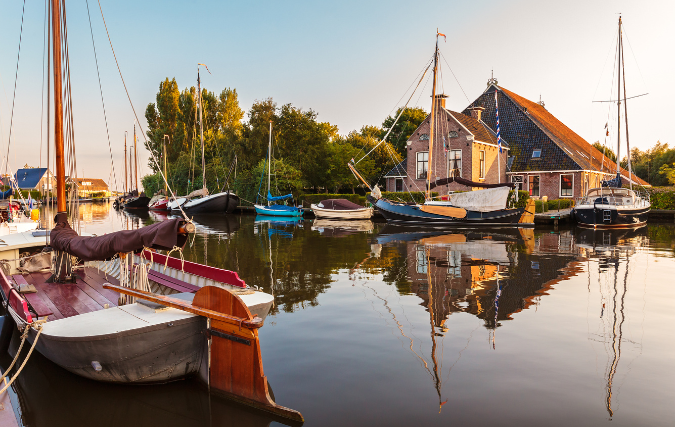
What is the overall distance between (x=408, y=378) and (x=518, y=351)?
Result: 1999mm

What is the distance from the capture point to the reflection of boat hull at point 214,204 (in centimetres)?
4218

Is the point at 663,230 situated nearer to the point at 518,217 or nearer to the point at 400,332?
the point at 518,217

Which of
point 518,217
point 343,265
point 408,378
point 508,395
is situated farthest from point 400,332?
point 518,217

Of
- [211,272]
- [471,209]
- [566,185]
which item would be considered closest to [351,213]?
[471,209]

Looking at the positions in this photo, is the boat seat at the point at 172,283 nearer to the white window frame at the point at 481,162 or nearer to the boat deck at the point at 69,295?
the boat deck at the point at 69,295

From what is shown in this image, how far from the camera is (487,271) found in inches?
507

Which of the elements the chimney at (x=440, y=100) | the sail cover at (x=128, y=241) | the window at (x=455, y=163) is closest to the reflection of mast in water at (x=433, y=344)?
the sail cover at (x=128, y=241)

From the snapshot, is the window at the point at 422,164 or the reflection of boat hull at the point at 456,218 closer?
the reflection of boat hull at the point at 456,218

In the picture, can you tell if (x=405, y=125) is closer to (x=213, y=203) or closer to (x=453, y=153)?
(x=453, y=153)

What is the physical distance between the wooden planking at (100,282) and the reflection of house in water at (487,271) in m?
5.47

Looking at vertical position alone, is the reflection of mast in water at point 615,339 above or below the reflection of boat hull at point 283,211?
below

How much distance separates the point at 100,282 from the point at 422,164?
3262cm

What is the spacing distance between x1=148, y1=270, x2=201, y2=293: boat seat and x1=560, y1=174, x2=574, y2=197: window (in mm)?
35147

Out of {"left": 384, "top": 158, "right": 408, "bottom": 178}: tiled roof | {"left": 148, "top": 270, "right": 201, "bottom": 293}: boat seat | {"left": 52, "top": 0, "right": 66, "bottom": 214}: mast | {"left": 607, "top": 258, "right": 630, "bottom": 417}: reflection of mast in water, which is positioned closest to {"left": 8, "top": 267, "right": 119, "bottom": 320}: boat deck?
{"left": 148, "top": 270, "right": 201, "bottom": 293}: boat seat
